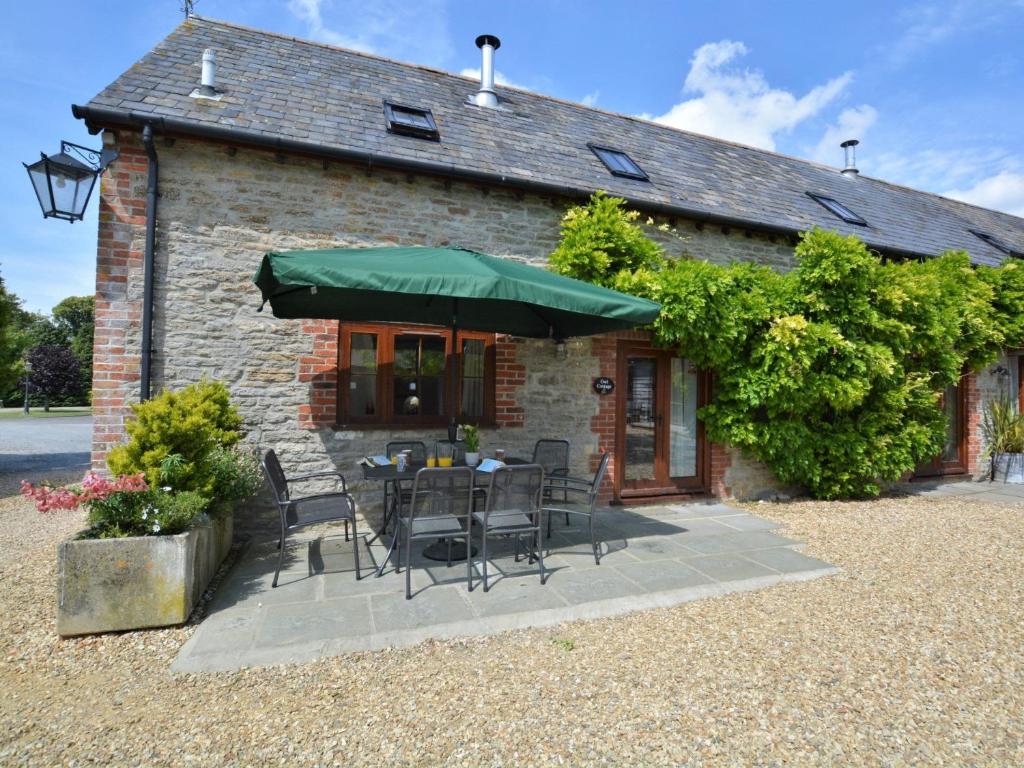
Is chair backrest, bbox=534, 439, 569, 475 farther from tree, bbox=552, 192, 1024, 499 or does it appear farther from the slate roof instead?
the slate roof

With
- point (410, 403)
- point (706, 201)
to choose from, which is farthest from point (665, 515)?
point (706, 201)

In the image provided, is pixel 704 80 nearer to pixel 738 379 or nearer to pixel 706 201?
pixel 706 201

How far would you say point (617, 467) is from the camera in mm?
6594

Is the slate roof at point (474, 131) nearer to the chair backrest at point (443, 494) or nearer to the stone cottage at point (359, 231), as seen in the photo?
the stone cottage at point (359, 231)

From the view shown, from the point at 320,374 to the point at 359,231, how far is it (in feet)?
5.23

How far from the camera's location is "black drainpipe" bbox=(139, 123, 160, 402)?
4.67 metres

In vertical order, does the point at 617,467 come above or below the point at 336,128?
below

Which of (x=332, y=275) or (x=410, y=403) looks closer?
(x=332, y=275)

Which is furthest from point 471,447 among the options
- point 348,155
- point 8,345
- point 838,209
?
point 8,345

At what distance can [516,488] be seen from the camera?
3.83m

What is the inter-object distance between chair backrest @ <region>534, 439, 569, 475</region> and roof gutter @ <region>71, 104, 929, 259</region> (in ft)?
9.92

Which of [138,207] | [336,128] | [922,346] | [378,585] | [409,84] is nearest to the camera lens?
[378,585]

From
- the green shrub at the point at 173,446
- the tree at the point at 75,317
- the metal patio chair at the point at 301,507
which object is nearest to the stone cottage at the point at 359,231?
the metal patio chair at the point at 301,507

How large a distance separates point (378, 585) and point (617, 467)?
3.68 meters
